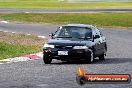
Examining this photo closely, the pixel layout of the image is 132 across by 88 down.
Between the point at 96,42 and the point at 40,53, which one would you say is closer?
the point at 96,42

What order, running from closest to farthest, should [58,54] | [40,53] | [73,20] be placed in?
[58,54] → [40,53] → [73,20]

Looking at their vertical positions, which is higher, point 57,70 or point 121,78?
point 121,78

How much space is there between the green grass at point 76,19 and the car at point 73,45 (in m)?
28.8

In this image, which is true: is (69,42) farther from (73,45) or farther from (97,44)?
(97,44)

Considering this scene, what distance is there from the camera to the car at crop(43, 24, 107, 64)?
20031 mm

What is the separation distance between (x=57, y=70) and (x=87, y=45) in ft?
10.1

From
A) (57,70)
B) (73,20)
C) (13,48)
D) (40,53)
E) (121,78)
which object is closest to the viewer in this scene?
(121,78)

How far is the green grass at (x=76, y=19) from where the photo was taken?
52094 millimetres

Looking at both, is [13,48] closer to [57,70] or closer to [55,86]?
[57,70]

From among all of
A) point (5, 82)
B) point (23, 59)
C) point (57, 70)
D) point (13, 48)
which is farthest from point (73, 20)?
point (5, 82)

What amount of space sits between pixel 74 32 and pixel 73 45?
1380 millimetres

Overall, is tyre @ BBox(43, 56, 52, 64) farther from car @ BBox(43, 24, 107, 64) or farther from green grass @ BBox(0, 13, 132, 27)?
green grass @ BBox(0, 13, 132, 27)

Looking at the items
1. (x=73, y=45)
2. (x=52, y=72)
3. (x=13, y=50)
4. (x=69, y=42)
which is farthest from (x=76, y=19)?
(x=52, y=72)

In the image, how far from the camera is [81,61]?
2131 centimetres
